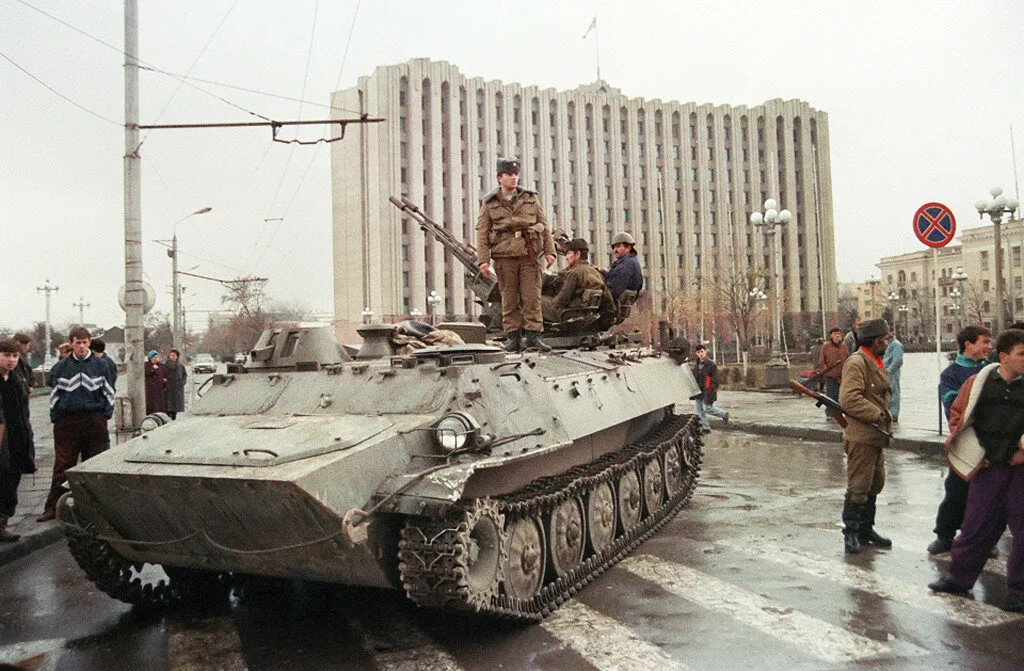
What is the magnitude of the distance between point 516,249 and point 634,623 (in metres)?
3.70

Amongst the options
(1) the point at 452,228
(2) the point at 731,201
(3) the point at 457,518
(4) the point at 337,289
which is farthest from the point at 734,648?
(2) the point at 731,201

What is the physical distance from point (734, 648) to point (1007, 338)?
2.95 m

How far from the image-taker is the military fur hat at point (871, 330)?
7305 millimetres

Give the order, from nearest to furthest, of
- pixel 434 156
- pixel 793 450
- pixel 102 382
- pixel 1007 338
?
1. pixel 1007 338
2. pixel 102 382
3. pixel 793 450
4. pixel 434 156

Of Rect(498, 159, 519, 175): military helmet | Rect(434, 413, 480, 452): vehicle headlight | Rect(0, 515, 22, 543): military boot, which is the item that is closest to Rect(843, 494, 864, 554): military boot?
Rect(434, 413, 480, 452): vehicle headlight

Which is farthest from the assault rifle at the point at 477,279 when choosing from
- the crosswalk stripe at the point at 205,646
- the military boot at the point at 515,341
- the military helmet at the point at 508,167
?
the crosswalk stripe at the point at 205,646

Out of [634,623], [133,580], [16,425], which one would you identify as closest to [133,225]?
[16,425]

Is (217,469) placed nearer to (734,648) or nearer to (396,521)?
(396,521)

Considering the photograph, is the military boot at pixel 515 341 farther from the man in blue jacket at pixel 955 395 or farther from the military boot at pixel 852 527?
the man in blue jacket at pixel 955 395

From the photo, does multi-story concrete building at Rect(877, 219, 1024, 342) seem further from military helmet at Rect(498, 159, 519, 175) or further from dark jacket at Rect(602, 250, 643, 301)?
military helmet at Rect(498, 159, 519, 175)

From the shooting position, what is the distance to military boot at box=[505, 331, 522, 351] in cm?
847

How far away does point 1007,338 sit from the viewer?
623 centimetres

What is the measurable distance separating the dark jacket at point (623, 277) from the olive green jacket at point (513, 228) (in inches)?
87.9

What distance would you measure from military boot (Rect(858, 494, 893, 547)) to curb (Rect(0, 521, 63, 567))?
6.98 m
